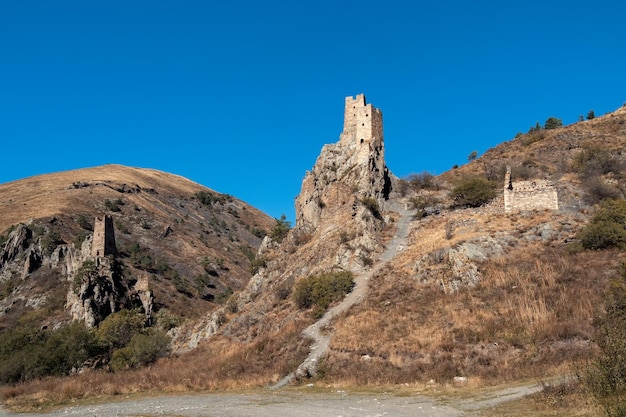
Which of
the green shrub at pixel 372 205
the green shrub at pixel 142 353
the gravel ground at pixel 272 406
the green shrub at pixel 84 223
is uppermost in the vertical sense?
the green shrub at pixel 84 223

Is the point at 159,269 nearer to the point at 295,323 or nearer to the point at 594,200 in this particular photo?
the point at 295,323

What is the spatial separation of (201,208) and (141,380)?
132429mm

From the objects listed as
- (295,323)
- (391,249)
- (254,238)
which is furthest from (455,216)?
(254,238)

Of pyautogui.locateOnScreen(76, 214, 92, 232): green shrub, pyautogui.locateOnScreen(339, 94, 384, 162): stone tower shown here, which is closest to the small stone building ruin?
pyautogui.locateOnScreen(339, 94, 384, 162): stone tower

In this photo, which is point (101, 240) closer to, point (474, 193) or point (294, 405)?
point (474, 193)

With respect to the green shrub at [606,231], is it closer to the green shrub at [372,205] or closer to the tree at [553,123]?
the green shrub at [372,205]

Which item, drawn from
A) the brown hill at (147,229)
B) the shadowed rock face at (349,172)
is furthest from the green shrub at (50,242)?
the shadowed rock face at (349,172)

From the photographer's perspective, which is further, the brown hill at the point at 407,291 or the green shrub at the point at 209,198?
the green shrub at the point at 209,198

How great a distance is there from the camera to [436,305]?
94.6 feet

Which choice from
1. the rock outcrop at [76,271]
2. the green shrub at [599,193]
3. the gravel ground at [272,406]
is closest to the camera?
the gravel ground at [272,406]

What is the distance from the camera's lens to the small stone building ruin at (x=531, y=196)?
133 ft

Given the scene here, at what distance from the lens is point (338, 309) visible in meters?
33.1

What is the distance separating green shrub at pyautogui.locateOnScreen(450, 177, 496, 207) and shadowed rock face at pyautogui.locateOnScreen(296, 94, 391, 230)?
7.80 meters

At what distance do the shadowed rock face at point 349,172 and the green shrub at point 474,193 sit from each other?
7.80m
